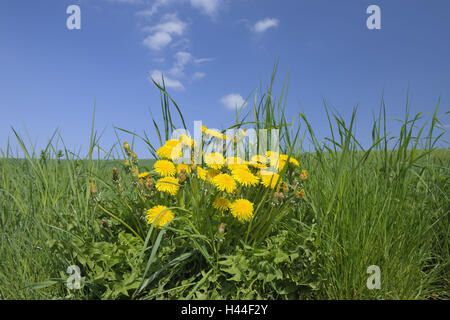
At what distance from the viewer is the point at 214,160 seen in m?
1.85

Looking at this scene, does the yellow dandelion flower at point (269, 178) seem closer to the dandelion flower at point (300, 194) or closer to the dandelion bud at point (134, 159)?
the dandelion flower at point (300, 194)

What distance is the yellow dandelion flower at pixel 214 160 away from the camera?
1.83 meters

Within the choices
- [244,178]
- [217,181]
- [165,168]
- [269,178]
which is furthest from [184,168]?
[269,178]

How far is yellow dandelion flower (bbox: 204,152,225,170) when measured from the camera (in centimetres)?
183

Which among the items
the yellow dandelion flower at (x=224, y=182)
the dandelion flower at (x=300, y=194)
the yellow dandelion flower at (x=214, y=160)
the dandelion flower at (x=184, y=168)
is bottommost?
the dandelion flower at (x=300, y=194)

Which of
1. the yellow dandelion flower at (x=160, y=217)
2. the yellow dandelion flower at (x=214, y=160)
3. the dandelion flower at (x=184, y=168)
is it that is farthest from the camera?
the yellow dandelion flower at (x=214, y=160)

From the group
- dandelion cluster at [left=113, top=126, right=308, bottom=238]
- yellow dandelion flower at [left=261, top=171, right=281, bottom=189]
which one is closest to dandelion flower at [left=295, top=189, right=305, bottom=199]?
dandelion cluster at [left=113, top=126, right=308, bottom=238]

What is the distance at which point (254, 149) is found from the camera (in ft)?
7.39

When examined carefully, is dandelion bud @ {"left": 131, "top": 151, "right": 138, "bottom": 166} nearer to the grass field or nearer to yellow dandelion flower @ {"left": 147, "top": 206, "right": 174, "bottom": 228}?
the grass field

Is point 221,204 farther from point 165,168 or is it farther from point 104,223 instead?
point 104,223

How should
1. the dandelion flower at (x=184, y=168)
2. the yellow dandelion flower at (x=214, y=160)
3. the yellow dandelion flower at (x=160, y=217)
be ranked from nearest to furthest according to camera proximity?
the yellow dandelion flower at (x=160, y=217) < the dandelion flower at (x=184, y=168) < the yellow dandelion flower at (x=214, y=160)

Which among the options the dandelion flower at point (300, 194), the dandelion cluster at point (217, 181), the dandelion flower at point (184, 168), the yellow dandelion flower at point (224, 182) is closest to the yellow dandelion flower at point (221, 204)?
the dandelion cluster at point (217, 181)
